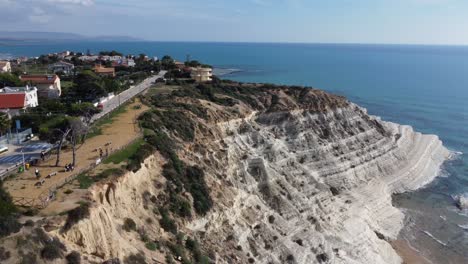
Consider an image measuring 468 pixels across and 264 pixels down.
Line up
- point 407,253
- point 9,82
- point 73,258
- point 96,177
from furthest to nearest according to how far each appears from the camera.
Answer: point 9,82 → point 407,253 → point 96,177 → point 73,258

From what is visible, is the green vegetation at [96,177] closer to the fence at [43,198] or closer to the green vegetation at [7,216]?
the fence at [43,198]

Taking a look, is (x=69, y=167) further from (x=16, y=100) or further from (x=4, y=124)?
(x=16, y=100)

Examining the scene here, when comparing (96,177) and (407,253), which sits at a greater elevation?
(96,177)

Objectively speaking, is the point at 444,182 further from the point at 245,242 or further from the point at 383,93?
the point at 383,93

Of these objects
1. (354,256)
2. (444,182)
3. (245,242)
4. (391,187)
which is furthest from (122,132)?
(444,182)

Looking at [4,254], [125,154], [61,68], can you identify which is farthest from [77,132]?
[61,68]
